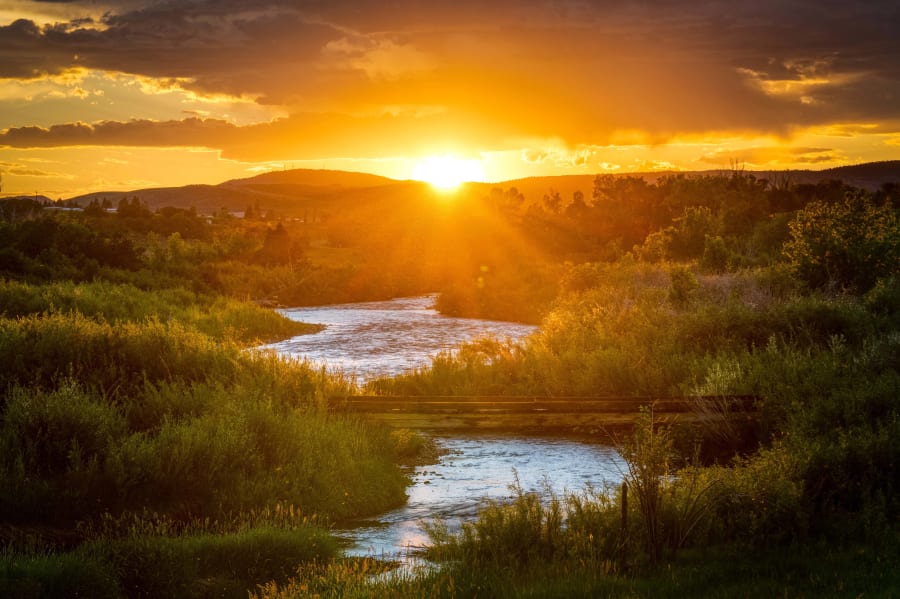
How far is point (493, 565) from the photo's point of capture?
10.2 meters

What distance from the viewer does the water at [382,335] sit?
34.3 m

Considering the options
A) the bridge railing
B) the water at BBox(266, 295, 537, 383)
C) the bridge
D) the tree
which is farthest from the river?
the tree

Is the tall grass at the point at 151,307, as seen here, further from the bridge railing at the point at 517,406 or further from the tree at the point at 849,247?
the tree at the point at 849,247

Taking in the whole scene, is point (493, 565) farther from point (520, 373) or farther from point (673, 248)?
point (673, 248)

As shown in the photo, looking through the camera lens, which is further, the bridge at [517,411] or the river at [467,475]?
the bridge at [517,411]

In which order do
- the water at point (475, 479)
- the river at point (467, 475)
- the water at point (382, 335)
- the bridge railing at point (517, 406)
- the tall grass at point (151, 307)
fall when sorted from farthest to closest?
Result: the water at point (382, 335) → the tall grass at point (151, 307) → the bridge railing at point (517, 406) → the river at point (467, 475) → the water at point (475, 479)

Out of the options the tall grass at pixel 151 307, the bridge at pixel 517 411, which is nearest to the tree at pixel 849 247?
the bridge at pixel 517 411

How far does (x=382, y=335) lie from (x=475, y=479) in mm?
27740

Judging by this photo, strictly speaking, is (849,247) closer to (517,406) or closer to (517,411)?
(517,406)

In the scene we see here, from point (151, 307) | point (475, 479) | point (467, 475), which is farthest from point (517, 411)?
point (151, 307)

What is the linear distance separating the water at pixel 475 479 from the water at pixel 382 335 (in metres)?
10.6

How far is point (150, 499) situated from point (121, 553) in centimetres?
250

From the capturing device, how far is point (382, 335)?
4406 centimetres

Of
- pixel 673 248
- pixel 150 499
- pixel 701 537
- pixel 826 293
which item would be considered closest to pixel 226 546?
pixel 150 499
